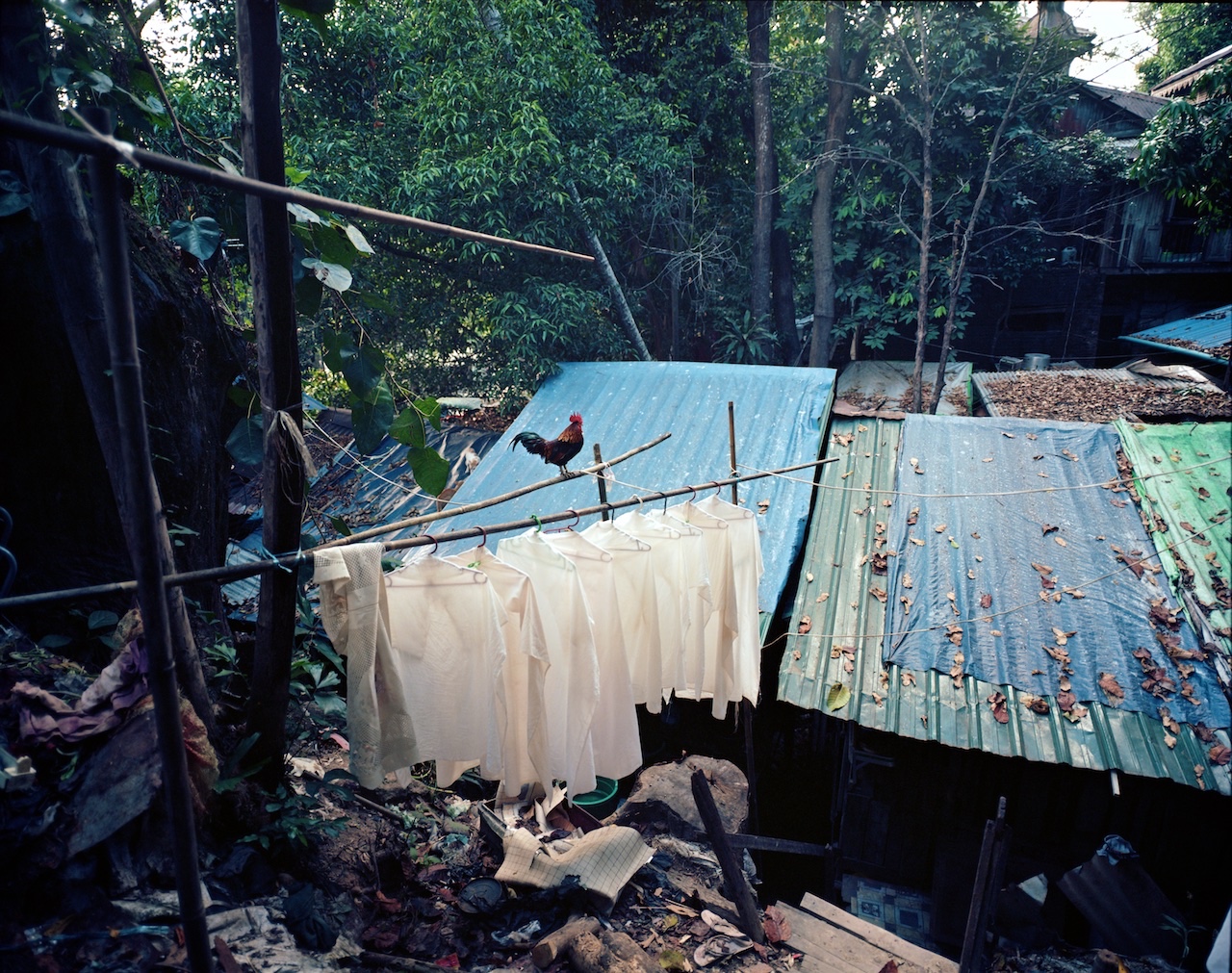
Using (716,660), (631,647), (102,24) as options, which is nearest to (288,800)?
(631,647)

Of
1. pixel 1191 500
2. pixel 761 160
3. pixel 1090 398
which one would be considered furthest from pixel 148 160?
pixel 761 160

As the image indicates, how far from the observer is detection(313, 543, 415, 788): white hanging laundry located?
9.82ft

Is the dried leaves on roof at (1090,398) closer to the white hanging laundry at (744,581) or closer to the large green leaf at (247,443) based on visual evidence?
the white hanging laundry at (744,581)

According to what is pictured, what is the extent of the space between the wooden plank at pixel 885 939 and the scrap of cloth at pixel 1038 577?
2.04 m

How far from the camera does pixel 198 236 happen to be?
3.23 metres

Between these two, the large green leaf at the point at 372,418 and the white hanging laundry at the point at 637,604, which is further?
the white hanging laundry at the point at 637,604

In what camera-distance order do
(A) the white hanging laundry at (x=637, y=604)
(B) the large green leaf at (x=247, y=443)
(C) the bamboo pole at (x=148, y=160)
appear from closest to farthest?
(C) the bamboo pole at (x=148, y=160)
(B) the large green leaf at (x=247, y=443)
(A) the white hanging laundry at (x=637, y=604)

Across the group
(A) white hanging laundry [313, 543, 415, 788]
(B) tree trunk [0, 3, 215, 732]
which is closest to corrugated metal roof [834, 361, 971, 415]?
(A) white hanging laundry [313, 543, 415, 788]

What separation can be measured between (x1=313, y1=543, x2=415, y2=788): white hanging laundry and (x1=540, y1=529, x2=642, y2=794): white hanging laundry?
1084 mm

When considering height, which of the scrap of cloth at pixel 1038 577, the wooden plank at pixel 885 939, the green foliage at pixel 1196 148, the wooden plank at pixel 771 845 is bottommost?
the wooden plank at pixel 885 939

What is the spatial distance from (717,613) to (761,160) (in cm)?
1280

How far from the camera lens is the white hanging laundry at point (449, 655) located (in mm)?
3365

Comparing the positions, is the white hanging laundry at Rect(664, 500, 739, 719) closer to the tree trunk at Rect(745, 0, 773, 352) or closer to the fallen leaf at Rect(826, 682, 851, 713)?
the fallen leaf at Rect(826, 682, 851, 713)

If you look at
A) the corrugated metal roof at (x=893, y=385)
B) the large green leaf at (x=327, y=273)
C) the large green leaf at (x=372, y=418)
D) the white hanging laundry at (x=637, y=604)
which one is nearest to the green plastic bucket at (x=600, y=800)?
the white hanging laundry at (x=637, y=604)
